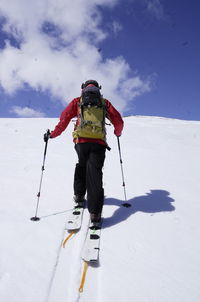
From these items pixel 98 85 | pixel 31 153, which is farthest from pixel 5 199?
pixel 31 153

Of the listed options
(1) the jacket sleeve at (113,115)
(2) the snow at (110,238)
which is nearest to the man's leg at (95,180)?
(2) the snow at (110,238)

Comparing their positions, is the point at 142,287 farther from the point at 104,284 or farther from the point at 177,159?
the point at 177,159

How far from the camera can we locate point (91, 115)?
435 cm

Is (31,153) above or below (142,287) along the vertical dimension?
above

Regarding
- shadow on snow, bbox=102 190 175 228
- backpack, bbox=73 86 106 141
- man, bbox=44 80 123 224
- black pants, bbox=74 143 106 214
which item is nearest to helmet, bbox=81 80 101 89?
man, bbox=44 80 123 224

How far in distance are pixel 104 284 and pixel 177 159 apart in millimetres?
7765

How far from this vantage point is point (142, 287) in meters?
2.62

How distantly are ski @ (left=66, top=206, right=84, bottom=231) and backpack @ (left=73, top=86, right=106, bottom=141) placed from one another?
57.4 inches

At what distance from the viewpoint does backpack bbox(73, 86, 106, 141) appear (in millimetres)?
4332

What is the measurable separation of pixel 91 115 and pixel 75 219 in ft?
6.37

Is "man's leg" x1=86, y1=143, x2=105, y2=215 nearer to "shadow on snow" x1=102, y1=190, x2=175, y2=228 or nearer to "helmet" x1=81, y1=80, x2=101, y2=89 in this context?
"shadow on snow" x1=102, y1=190, x2=175, y2=228

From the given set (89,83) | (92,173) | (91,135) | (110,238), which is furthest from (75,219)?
(89,83)

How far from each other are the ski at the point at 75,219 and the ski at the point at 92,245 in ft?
0.77

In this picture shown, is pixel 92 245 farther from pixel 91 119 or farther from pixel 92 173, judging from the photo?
pixel 91 119
